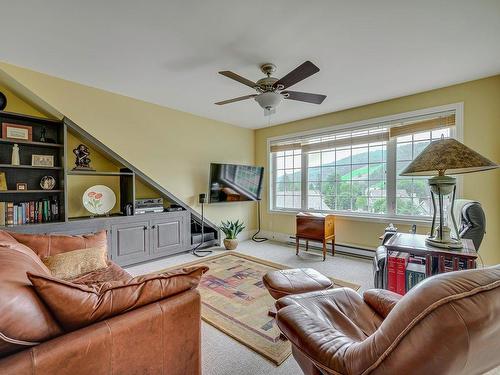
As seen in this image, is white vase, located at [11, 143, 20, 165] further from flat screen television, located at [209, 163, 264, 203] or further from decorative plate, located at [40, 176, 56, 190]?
flat screen television, located at [209, 163, 264, 203]

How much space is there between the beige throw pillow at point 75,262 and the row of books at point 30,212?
1327 mm

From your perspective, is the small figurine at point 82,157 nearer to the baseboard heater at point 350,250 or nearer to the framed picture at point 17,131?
the framed picture at point 17,131

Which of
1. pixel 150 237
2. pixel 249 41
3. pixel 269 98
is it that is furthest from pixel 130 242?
pixel 249 41

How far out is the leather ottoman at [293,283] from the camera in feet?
5.90

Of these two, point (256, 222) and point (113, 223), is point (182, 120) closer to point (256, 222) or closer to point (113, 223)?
point (113, 223)

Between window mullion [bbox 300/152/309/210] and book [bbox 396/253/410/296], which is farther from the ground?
window mullion [bbox 300/152/309/210]

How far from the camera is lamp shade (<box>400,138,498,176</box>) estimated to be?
1617mm

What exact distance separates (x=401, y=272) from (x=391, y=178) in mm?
2209

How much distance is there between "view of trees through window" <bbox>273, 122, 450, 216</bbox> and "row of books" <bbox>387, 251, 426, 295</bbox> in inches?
76.8

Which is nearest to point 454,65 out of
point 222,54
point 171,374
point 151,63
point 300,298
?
point 222,54

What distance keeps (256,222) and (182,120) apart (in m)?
2.76

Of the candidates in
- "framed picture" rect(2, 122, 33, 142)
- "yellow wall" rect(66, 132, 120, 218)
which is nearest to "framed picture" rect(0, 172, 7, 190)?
"framed picture" rect(2, 122, 33, 142)

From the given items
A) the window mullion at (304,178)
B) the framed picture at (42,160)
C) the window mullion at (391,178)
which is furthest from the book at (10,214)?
the window mullion at (391,178)

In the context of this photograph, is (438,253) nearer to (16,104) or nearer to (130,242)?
(130,242)
